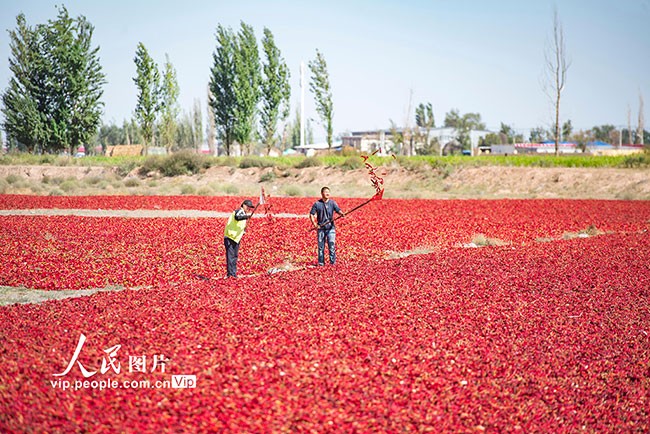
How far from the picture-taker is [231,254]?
44.5 feet

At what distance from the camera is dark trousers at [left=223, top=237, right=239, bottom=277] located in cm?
1350

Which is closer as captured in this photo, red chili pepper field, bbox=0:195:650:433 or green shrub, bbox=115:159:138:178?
red chili pepper field, bbox=0:195:650:433

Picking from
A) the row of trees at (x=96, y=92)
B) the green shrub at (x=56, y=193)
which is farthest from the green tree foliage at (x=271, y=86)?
the green shrub at (x=56, y=193)

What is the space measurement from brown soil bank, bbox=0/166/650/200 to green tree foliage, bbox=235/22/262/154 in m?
8.91

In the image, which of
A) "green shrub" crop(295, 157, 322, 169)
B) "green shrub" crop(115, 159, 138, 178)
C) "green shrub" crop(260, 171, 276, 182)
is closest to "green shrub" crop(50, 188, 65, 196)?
"green shrub" crop(115, 159, 138, 178)

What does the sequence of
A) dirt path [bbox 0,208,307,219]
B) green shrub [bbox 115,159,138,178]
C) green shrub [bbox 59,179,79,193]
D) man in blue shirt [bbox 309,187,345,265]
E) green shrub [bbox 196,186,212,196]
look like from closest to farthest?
man in blue shirt [bbox 309,187,345,265] < dirt path [bbox 0,208,307,219] < green shrub [bbox 196,186,212,196] < green shrub [bbox 59,179,79,193] < green shrub [bbox 115,159,138,178]

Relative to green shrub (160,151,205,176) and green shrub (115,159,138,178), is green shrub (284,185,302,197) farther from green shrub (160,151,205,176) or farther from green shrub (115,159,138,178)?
green shrub (115,159,138,178)

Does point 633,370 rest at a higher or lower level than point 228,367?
lower

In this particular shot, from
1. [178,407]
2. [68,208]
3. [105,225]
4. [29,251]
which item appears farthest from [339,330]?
[68,208]

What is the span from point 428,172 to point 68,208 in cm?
3380

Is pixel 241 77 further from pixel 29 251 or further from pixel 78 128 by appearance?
pixel 29 251

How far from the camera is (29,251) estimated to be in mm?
16844

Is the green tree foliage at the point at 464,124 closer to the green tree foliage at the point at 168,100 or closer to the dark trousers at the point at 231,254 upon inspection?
the green tree foliage at the point at 168,100

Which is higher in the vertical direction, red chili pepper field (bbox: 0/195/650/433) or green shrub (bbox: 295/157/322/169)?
green shrub (bbox: 295/157/322/169)
